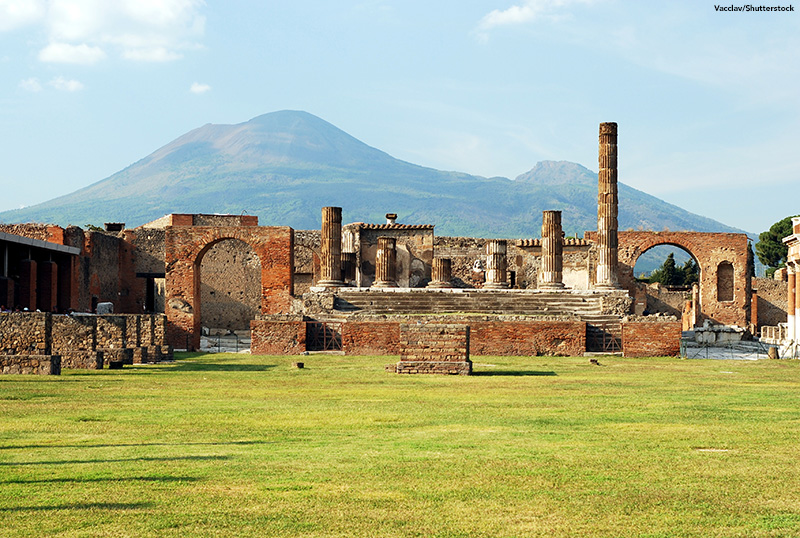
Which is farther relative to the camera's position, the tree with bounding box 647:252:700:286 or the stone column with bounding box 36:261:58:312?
the tree with bounding box 647:252:700:286

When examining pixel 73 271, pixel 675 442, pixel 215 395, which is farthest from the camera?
pixel 73 271

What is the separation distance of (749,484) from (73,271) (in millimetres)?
31792

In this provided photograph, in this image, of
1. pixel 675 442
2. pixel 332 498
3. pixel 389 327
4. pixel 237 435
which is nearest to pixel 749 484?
pixel 675 442

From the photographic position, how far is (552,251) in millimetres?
38719

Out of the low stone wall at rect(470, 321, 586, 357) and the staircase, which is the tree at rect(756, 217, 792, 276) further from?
the low stone wall at rect(470, 321, 586, 357)

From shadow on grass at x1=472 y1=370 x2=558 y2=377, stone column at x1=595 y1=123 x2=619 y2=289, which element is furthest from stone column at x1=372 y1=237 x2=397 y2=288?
shadow on grass at x1=472 y1=370 x2=558 y2=377

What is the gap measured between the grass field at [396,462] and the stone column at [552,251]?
23.5 m

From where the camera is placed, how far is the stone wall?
184 ft

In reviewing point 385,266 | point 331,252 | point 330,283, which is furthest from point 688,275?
point 330,283

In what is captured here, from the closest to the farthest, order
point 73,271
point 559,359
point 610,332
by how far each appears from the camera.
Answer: point 559,359 < point 610,332 < point 73,271

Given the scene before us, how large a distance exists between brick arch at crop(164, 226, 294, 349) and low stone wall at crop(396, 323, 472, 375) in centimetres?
1476

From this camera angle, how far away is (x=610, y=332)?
26609 millimetres

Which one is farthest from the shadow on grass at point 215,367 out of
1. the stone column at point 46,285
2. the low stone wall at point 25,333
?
the stone column at point 46,285

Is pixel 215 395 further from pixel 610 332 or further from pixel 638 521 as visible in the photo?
pixel 610 332
